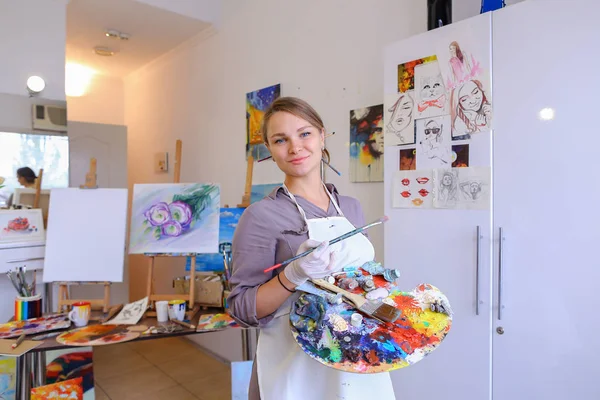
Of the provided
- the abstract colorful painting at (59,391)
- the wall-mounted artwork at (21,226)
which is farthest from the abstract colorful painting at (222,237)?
the wall-mounted artwork at (21,226)

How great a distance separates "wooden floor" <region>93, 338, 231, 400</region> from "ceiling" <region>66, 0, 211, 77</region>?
2598 millimetres

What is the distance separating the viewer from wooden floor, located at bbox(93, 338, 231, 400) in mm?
2709

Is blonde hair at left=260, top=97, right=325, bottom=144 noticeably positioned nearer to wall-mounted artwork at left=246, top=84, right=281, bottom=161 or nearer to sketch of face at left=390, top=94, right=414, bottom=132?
sketch of face at left=390, top=94, right=414, bottom=132

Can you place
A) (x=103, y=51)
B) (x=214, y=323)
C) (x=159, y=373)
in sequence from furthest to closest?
(x=103, y=51)
(x=159, y=373)
(x=214, y=323)

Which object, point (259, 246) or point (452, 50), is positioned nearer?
point (259, 246)

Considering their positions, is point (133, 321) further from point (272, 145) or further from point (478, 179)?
point (478, 179)

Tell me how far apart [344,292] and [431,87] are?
3.21 feet

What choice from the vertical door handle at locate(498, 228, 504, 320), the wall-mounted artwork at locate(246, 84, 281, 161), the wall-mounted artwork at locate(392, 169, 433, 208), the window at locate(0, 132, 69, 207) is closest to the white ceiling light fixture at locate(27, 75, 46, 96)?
the window at locate(0, 132, 69, 207)

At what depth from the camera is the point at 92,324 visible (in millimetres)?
1884

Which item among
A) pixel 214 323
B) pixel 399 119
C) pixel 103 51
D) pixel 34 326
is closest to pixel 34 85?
pixel 103 51

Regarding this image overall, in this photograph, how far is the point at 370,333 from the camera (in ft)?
2.87

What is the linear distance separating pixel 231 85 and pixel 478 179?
222 centimetres

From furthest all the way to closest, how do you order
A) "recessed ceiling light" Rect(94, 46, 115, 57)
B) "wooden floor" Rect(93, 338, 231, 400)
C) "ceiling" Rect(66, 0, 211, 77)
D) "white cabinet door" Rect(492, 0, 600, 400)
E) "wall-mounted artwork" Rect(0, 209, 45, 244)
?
"recessed ceiling light" Rect(94, 46, 115, 57) < "ceiling" Rect(66, 0, 211, 77) < "wooden floor" Rect(93, 338, 231, 400) < "wall-mounted artwork" Rect(0, 209, 45, 244) < "white cabinet door" Rect(492, 0, 600, 400)

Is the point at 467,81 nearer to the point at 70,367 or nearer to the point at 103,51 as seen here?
the point at 70,367
